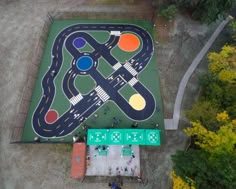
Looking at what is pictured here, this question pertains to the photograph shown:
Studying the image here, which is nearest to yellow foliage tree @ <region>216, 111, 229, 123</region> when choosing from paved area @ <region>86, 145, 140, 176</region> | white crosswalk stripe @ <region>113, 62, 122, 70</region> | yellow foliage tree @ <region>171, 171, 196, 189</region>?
yellow foliage tree @ <region>171, 171, 196, 189</region>

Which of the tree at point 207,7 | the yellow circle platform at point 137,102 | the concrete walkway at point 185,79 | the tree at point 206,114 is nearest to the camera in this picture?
the tree at point 206,114

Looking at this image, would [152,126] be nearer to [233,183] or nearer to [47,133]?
[233,183]

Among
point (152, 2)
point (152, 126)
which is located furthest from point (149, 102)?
point (152, 2)

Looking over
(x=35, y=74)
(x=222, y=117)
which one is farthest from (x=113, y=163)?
(x=35, y=74)

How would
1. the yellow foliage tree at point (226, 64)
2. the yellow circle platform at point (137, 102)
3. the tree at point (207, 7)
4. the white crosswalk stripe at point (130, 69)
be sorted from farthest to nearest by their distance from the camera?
1. the white crosswalk stripe at point (130, 69)
2. the tree at point (207, 7)
3. the yellow circle platform at point (137, 102)
4. the yellow foliage tree at point (226, 64)

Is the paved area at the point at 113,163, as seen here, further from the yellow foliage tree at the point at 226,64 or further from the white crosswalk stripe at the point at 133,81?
the yellow foliage tree at the point at 226,64

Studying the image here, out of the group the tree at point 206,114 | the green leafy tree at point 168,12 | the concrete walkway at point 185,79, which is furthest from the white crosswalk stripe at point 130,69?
the tree at point 206,114
